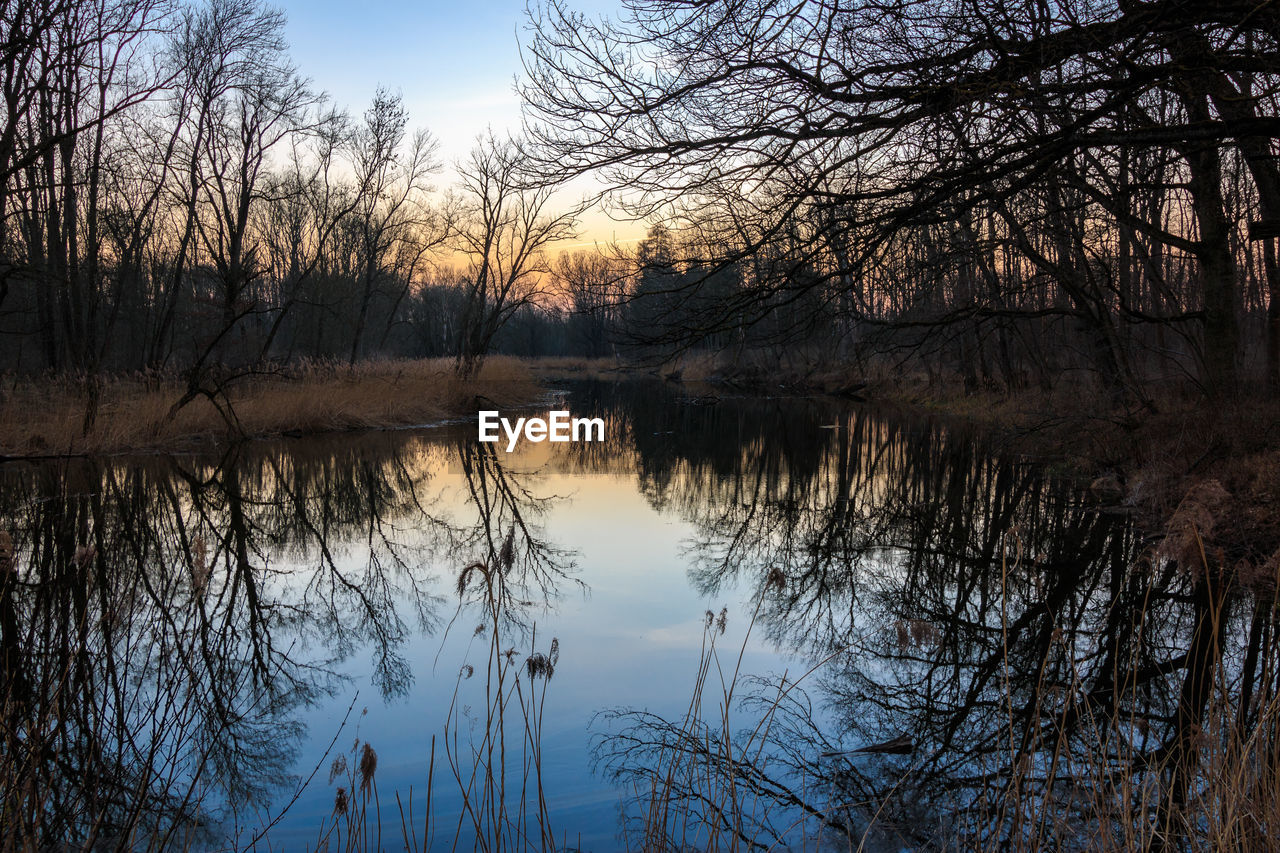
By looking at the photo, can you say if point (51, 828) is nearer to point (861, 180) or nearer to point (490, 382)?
point (861, 180)

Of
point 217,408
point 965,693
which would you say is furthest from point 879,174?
point 217,408

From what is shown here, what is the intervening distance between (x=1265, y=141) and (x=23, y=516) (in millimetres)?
12711

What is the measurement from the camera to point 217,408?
1516cm

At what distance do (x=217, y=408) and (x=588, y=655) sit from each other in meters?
12.4

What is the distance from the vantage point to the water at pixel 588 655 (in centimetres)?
332

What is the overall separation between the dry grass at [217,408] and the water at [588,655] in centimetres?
128

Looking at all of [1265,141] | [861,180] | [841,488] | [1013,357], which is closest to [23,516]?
[861,180]

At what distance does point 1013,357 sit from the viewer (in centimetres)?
2269

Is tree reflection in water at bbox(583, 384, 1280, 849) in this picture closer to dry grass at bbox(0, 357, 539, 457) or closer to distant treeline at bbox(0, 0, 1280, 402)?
distant treeline at bbox(0, 0, 1280, 402)

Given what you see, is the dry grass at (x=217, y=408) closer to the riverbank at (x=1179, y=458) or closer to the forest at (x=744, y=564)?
the forest at (x=744, y=564)

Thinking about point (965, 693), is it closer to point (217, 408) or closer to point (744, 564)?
point (744, 564)

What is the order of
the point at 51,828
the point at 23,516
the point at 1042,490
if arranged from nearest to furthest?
the point at 51,828
the point at 23,516
the point at 1042,490

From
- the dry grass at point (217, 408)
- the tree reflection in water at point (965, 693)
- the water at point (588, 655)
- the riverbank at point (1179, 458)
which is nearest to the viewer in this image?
the tree reflection in water at point (965, 693)

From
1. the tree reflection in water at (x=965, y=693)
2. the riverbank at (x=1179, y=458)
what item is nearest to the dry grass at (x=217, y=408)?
the tree reflection in water at (x=965, y=693)
